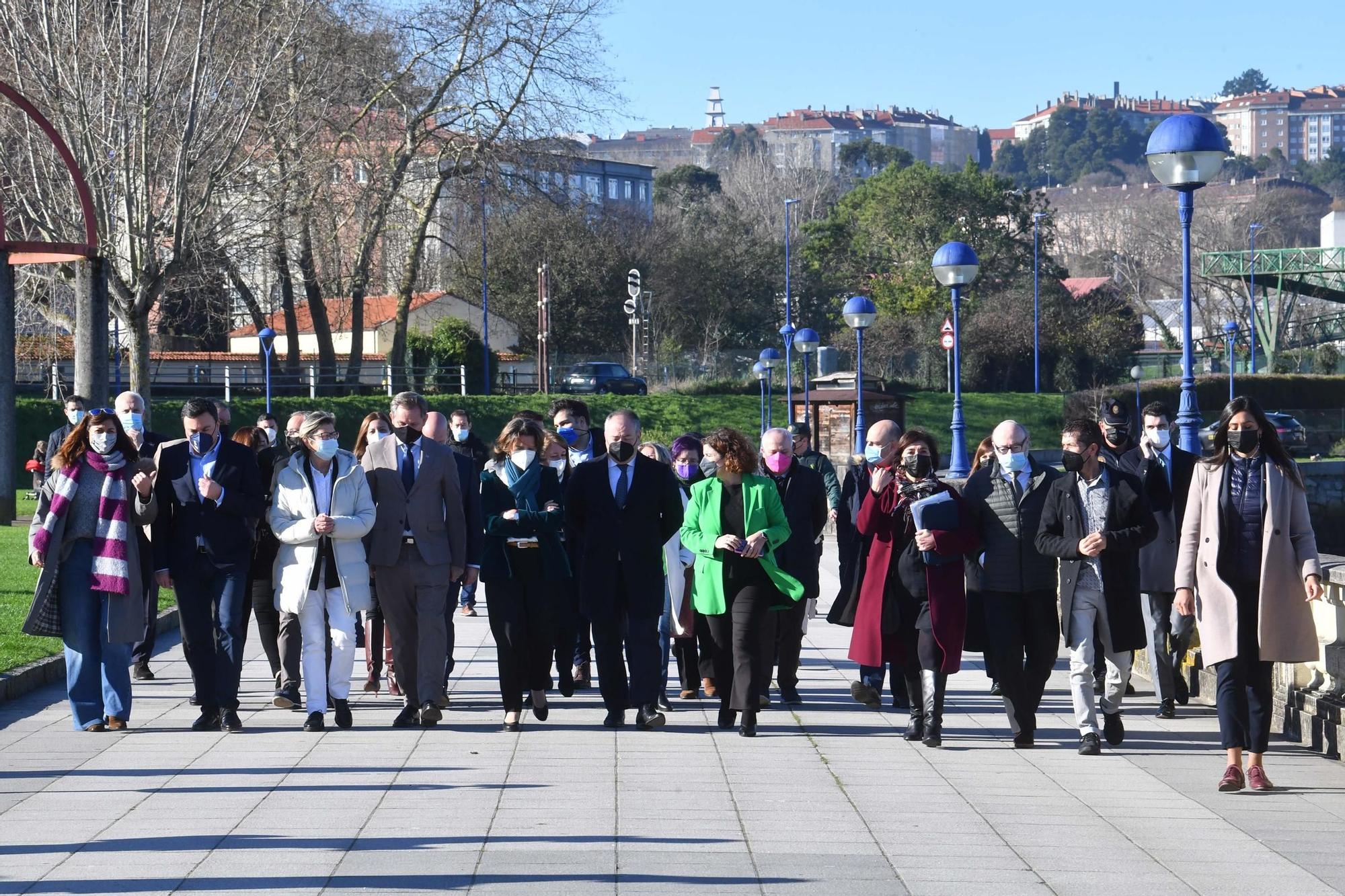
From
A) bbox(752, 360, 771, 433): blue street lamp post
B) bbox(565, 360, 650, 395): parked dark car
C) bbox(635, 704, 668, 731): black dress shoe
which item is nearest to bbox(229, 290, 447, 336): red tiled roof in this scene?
bbox(565, 360, 650, 395): parked dark car

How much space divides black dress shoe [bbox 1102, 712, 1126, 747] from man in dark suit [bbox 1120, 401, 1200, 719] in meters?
1.09

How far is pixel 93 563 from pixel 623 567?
116 inches

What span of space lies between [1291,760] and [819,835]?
10.4ft

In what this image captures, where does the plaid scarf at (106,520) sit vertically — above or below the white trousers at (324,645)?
above

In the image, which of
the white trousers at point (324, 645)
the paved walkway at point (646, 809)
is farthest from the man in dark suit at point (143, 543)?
the white trousers at point (324, 645)

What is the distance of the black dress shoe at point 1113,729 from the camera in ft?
29.7

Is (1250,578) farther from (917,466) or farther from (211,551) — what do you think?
(211,551)

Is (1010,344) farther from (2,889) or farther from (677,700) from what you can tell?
(2,889)

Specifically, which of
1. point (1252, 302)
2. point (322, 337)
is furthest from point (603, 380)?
point (1252, 302)

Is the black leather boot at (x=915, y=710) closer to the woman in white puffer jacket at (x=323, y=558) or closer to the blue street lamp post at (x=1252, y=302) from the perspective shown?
the woman in white puffer jacket at (x=323, y=558)

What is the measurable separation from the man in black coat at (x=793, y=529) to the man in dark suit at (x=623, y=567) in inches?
46.0

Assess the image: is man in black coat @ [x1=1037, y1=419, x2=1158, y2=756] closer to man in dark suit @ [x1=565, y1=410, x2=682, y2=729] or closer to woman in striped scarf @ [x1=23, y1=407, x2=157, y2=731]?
man in dark suit @ [x1=565, y1=410, x2=682, y2=729]

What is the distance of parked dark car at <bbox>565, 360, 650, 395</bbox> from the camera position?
54969mm

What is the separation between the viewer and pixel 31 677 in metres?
10.9
